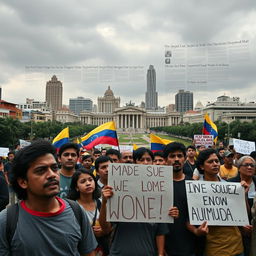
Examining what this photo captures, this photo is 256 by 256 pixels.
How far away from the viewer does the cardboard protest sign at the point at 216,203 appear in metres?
4.29

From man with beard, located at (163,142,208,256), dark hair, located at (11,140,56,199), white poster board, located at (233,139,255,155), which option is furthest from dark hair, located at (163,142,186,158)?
white poster board, located at (233,139,255,155)

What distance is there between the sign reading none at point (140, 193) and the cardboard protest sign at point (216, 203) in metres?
0.56

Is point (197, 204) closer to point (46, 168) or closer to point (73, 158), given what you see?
point (46, 168)

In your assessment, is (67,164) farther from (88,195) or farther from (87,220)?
(87,220)

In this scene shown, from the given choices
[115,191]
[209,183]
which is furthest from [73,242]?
[209,183]

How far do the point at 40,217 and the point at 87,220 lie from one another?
1.73 feet

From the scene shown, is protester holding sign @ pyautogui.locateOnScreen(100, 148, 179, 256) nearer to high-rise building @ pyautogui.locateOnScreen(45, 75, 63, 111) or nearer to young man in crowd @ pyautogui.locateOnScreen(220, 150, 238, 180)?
young man in crowd @ pyautogui.locateOnScreen(220, 150, 238, 180)

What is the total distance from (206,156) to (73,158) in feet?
9.65

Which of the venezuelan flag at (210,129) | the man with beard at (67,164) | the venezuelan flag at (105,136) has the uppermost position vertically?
the venezuelan flag at (210,129)

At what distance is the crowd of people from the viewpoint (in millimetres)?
2686

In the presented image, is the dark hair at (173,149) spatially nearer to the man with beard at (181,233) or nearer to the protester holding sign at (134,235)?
the man with beard at (181,233)

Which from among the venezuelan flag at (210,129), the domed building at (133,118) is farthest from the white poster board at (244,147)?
the domed building at (133,118)

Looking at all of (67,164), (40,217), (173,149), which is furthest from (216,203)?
(67,164)

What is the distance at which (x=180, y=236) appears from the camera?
174 inches
